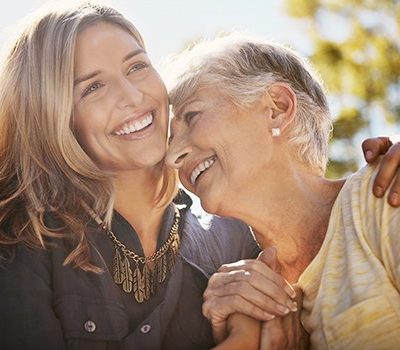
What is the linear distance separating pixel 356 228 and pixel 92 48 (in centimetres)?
129

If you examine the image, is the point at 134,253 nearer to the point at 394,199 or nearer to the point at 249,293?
the point at 249,293

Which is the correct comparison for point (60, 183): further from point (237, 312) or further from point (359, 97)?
point (359, 97)

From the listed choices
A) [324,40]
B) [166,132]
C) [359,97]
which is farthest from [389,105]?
[166,132]

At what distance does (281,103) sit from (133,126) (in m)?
0.58

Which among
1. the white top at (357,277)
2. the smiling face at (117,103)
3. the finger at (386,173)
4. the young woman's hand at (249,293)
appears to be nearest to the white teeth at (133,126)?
the smiling face at (117,103)

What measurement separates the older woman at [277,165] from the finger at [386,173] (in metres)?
0.04

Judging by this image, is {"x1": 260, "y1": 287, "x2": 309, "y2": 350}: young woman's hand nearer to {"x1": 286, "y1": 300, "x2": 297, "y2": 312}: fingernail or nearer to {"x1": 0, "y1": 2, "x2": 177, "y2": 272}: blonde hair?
{"x1": 286, "y1": 300, "x2": 297, "y2": 312}: fingernail

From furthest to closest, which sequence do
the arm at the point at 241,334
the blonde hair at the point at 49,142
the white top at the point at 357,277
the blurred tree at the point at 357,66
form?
the blurred tree at the point at 357,66 < the blonde hair at the point at 49,142 < the arm at the point at 241,334 < the white top at the point at 357,277

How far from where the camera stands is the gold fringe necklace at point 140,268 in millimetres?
Result: 3238

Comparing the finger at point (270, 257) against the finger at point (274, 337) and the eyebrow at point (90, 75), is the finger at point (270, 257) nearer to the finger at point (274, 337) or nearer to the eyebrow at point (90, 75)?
the finger at point (274, 337)

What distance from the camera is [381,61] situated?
13312 millimetres

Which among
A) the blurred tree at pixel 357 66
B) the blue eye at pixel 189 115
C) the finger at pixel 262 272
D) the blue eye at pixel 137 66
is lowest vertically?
the blurred tree at pixel 357 66

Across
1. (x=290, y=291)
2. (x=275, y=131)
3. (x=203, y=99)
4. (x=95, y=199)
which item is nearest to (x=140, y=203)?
(x=95, y=199)

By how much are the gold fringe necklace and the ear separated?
695 millimetres
